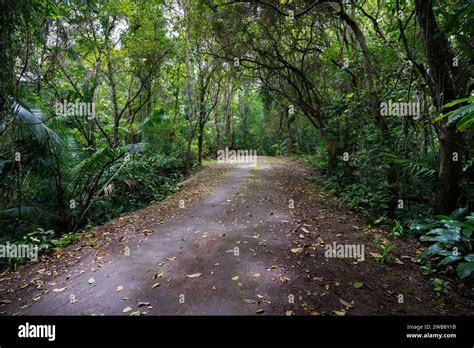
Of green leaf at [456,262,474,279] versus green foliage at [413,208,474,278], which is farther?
green foliage at [413,208,474,278]

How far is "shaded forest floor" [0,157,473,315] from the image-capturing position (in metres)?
2.92

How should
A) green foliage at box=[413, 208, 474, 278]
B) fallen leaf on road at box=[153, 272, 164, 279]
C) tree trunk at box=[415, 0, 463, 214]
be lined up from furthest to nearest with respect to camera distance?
tree trunk at box=[415, 0, 463, 214] < fallen leaf on road at box=[153, 272, 164, 279] < green foliage at box=[413, 208, 474, 278]

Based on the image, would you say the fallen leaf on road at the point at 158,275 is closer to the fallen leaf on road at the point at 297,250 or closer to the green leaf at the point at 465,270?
the fallen leaf on road at the point at 297,250

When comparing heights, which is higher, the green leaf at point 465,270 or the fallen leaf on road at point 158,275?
the green leaf at point 465,270

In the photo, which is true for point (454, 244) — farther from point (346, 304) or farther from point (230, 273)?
point (230, 273)

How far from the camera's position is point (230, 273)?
361 cm

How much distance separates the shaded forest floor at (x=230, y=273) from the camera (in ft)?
9.57

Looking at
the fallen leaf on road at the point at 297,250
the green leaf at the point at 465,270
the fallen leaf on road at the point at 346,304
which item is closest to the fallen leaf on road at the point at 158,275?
the fallen leaf on road at the point at 297,250

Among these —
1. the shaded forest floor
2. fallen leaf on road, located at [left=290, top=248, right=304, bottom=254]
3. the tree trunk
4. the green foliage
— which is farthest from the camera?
fallen leaf on road, located at [left=290, top=248, right=304, bottom=254]

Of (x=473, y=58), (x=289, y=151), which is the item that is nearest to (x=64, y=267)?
(x=473, y=58)

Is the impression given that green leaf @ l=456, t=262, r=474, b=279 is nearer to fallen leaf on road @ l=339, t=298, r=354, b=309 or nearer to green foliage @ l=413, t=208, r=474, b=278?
green foliage @ l=413, t=208, r=474, b=278

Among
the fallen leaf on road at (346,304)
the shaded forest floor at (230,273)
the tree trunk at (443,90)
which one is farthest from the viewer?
the tree trunk at (443,90)

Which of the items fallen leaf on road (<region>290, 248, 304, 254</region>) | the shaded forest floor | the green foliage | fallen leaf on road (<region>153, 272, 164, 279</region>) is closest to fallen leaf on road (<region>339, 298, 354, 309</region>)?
the shaded forest floor
